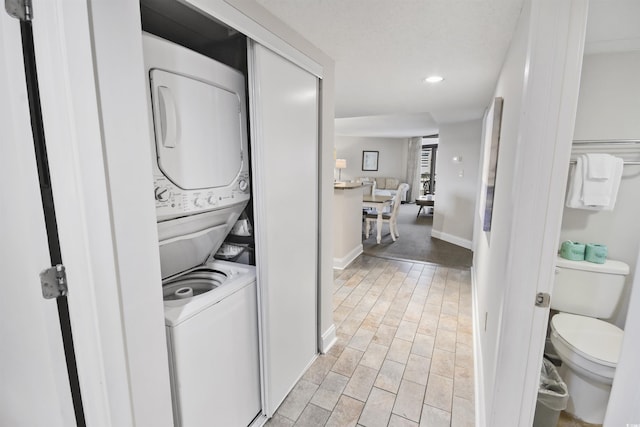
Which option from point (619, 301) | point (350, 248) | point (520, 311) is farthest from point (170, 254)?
point (350, 248)

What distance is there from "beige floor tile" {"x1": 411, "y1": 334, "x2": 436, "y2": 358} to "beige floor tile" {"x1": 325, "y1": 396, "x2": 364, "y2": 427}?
697 millimetres

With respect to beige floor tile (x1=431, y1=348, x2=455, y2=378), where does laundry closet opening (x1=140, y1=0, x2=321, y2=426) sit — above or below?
above

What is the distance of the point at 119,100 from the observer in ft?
2.71

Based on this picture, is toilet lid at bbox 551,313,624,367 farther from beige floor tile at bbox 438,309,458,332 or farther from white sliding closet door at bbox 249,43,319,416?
white sliding closet door at bbox 249,43,319,416

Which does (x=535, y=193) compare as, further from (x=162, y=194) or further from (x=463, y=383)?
(x=463, y=383)

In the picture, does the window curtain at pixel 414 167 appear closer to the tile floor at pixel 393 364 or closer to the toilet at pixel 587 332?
the tile floor at pixel 393 364

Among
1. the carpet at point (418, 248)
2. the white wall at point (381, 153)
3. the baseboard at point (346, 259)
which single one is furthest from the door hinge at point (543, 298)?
the white wall at point (381, 153)

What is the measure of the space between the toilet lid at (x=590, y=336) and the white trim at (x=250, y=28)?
6.84ft

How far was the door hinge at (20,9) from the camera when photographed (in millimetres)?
744

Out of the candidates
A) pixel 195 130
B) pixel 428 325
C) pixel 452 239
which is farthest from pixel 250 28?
pixel 452 239

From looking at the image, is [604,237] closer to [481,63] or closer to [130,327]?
[481,63]

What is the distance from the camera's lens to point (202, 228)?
136cm

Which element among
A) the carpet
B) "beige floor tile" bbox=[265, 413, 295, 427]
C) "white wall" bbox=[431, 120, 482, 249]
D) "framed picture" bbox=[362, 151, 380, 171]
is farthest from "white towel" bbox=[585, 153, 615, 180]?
"framed picture" bbox=[362, 151, 380, 171]

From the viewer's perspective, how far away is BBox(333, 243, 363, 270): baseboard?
3.90 meters
